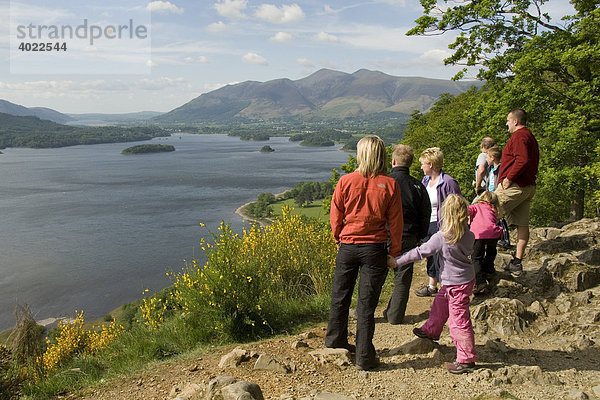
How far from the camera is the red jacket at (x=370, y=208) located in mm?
3521

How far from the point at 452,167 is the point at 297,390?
16690 mm

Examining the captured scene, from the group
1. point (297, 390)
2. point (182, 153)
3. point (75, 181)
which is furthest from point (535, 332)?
point (182, 153)

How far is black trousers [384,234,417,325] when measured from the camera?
4.61 meters

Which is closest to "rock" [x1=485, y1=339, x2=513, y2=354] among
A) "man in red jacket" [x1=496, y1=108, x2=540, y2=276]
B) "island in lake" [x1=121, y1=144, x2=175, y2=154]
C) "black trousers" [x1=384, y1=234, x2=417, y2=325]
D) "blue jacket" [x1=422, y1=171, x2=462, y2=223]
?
"black trousers" [x1=384, y1=234, x2=417, y2=325]

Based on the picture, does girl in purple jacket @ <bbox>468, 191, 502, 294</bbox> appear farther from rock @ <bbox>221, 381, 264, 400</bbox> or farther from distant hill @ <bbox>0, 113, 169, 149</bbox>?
distant hill @ <bbox>0, 113, 169, 149</bbox>

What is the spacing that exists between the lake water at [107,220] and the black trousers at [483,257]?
40.8ft

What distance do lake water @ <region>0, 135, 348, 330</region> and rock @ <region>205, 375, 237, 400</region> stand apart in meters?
13.1

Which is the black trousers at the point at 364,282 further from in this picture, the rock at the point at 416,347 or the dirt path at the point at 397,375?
the rock at the point at 416,347

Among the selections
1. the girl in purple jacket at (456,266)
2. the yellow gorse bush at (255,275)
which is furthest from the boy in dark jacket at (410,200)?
the yellow gorse bush at (255,275)

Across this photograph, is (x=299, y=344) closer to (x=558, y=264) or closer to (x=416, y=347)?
(x=416, y=347)

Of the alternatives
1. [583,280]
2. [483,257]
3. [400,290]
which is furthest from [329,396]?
[583,280]

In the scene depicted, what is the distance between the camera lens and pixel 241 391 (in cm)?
311

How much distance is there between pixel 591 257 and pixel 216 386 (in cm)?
529

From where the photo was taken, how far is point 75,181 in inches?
3447
